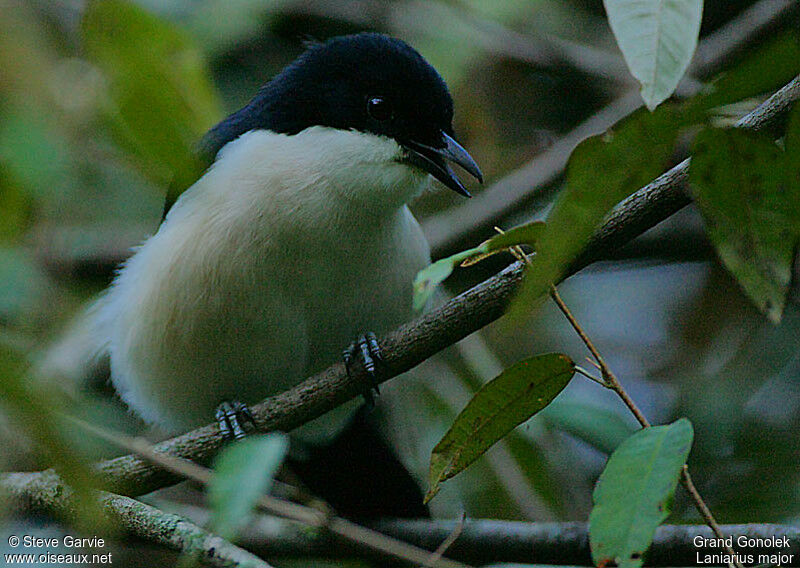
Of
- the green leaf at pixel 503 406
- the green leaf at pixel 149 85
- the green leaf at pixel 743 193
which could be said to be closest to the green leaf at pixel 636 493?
the green leaf at pixel 503 406

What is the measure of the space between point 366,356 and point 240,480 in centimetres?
121

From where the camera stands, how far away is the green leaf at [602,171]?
1.44 meters

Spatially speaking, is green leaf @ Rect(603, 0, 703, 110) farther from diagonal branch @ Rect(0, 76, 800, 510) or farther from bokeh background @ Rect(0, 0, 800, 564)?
bokeh background @ Rect(0, 0, 800, 564)

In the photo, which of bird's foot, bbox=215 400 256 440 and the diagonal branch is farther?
bird's foot, bbox=215 400 256 440

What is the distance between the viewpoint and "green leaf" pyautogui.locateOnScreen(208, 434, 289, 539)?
1728 mm

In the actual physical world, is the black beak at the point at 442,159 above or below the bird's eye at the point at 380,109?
below

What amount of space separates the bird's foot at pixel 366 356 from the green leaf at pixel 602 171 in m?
1.42

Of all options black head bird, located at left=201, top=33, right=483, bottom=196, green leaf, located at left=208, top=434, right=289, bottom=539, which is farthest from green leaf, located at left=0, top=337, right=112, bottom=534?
black head bird, located at left=201, top=33, right=483, bottom=196

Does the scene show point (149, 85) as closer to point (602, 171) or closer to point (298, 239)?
point (298, 239)

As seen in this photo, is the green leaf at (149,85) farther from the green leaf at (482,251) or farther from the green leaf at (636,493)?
the green leaf at (636,493)

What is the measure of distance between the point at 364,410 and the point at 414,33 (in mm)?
2510

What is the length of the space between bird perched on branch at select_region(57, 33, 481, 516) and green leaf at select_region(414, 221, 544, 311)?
968mm

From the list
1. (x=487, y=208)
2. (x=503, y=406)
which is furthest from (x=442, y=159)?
(x=503, y=406)

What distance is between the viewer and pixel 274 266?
315 cm
